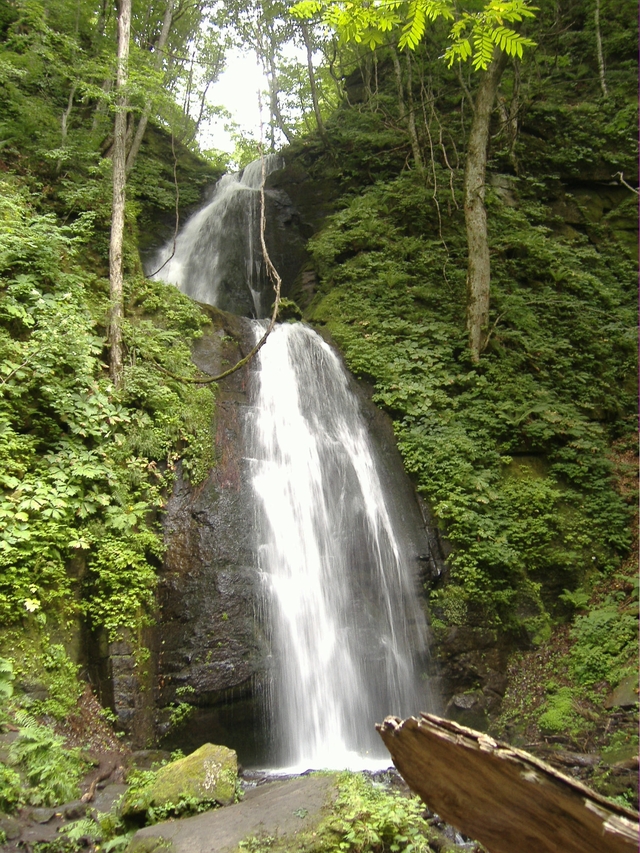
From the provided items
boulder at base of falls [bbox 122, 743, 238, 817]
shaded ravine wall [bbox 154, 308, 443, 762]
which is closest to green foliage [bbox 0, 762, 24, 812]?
boulder at base of falls [bbox 122, 743, 238, 817]

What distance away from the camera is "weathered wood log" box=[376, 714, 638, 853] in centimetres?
158

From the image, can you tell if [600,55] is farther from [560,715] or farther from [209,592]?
[209,592]

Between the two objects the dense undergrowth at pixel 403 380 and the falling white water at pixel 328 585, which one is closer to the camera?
the dense undergrowth at pixel 403 380

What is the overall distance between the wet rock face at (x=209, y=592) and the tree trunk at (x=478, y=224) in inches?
227

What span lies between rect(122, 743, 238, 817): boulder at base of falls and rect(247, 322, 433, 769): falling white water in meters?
1.86

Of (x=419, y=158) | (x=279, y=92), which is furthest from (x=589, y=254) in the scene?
(x=279, y=92)

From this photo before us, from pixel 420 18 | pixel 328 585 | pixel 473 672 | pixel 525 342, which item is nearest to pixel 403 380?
pixel 525 342

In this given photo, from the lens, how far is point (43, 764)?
395 centimetres

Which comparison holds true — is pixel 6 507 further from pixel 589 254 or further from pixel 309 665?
pixel 589 254

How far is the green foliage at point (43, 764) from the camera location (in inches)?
149

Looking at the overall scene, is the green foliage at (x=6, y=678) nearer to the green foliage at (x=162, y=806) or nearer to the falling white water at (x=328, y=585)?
the green foliage at (x=162, y=806)

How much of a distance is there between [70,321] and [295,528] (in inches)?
159

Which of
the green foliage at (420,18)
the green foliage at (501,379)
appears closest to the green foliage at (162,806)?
the green foliage at (501,379)

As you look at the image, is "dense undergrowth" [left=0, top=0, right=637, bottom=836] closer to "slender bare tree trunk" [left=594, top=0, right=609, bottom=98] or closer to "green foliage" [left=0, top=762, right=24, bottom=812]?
"green foliage" [left=0, top=762, right=24, bottom=812]
